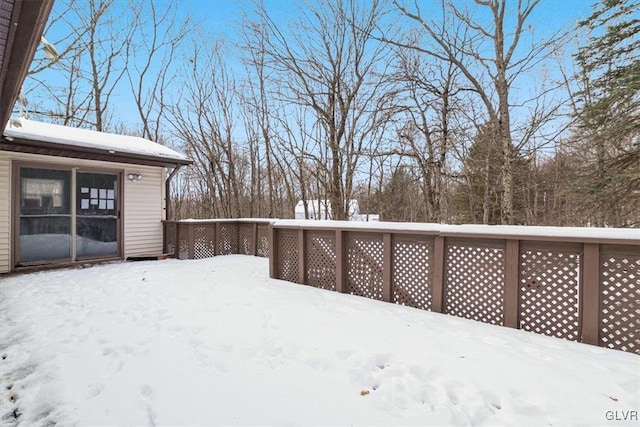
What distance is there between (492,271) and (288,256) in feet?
9.73

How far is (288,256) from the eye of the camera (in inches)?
201

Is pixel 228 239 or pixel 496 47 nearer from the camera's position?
pixel 496 47

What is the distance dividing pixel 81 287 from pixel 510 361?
538 centimetres

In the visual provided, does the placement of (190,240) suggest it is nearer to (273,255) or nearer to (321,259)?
(273,255)

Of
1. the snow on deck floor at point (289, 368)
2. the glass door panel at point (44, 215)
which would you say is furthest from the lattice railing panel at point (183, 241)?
the snow on deck floor at point (289, 368)

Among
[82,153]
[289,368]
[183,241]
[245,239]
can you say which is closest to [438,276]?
[289,368]

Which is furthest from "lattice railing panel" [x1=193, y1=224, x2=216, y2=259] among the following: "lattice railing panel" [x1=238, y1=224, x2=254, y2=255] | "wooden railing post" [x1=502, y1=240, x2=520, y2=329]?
"wooden railing post" [x1=502, y1=240, x2=520, y2=329]

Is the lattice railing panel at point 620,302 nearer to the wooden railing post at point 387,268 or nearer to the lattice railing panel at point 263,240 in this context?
the wooden railing post at point 387,268

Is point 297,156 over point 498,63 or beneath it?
beneath

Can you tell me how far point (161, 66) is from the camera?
1421 centimetres

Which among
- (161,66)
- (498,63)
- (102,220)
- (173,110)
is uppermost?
(161,66)

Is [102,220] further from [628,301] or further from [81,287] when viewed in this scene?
[628,301]

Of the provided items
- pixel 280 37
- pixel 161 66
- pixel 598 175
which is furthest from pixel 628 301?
pixel 161 66

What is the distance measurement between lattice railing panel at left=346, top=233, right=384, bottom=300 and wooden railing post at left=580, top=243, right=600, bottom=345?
2.02 metres
